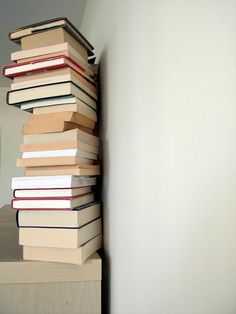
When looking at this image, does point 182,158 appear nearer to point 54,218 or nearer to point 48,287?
point 54,218

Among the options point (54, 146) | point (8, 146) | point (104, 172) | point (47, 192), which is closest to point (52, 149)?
point (54, 146)

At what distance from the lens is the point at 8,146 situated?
3.04 meters

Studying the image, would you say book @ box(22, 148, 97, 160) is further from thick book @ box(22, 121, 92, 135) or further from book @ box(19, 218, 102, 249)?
book @ box(19, 218, 102, 249)

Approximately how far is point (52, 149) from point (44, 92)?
0.16 metres

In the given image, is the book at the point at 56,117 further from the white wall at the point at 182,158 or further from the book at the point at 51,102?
the white wall at the point at 182,158

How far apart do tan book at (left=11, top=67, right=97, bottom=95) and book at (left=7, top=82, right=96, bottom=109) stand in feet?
0.04

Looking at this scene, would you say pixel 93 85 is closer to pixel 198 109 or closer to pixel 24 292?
pixel 198 109

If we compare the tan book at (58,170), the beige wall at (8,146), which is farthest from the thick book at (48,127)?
the beige wall at (8,146)

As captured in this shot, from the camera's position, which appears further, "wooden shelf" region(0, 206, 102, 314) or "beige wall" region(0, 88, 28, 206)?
"beige wall" region(0, 88, 28, 206)

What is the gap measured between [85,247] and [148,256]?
26 cm

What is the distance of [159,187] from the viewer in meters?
0.45

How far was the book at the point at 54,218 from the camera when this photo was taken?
65 centimetres

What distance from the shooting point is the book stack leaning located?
2.16 feet

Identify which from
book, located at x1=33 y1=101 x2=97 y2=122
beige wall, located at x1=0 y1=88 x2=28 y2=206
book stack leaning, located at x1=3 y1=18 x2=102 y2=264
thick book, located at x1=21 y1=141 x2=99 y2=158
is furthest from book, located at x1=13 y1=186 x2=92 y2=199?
beige wall, located at x1=0 y1=88 x2=28 y2=206
